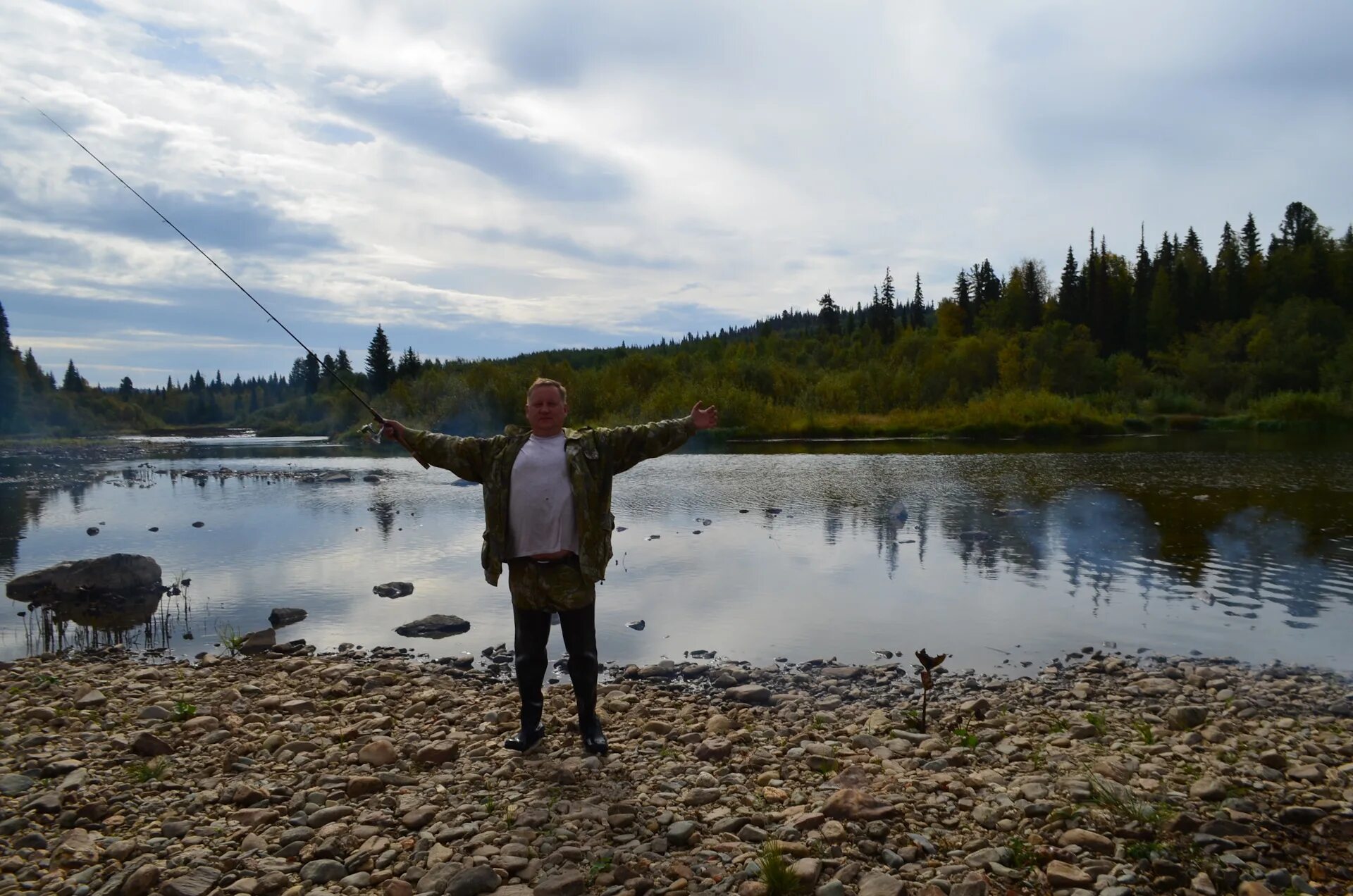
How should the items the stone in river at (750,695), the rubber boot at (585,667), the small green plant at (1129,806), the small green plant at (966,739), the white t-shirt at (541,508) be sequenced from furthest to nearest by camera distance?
1. the stone in river at (750,695)
2. the small green plant at (966,739)
3. the rubber boot at (585,667)
4. the white t-shirt at (541,508)
5. the small green plant at (1129,806)

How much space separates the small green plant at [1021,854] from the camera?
13.3 feet

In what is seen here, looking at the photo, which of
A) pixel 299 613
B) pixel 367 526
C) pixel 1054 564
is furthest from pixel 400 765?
pixel 367 526

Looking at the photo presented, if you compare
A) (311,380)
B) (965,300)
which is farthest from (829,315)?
(311,380)

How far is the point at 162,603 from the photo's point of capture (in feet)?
42.2

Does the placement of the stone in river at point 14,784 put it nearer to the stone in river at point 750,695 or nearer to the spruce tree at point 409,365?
the stone in river at point 750,695

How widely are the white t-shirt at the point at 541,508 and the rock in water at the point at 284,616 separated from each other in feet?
25.5

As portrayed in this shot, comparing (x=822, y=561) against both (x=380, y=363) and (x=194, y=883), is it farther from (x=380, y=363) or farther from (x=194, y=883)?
(x=380, y=363)

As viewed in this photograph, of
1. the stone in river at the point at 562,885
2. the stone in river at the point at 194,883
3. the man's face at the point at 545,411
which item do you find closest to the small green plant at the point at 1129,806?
the stone in river at the point at 562,885

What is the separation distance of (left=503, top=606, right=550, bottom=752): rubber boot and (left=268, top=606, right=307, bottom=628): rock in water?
712cm

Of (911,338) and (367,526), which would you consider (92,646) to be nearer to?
(367,526)

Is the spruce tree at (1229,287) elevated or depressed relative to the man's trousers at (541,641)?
elevated

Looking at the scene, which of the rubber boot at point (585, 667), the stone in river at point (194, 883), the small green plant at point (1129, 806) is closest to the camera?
the stone in river at point (194, 883)

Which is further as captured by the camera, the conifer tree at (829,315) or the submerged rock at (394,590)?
the conifer tree at (829,315)

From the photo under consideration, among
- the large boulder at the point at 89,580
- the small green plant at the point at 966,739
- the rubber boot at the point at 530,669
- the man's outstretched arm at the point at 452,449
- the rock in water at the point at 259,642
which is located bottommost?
the rock in water at the point at 259,642
